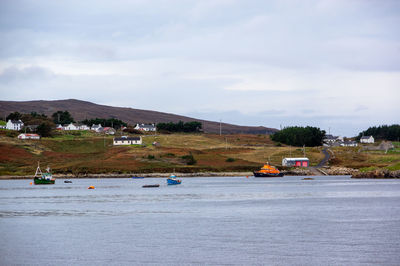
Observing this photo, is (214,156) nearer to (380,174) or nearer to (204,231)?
(380,174)

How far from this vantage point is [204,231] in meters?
46.6

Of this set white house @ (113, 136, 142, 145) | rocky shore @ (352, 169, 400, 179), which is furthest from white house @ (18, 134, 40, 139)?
rocky shore @ (352, 169, 400, 179)

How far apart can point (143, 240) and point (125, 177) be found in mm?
98426

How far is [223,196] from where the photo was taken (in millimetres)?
83750

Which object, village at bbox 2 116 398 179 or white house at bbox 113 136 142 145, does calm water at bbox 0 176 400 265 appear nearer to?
village at bbox 2 116 398 179

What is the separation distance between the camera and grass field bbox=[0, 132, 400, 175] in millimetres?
145750

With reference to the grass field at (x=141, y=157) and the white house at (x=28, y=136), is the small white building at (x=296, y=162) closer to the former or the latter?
the grass field at (x=141, y=157)

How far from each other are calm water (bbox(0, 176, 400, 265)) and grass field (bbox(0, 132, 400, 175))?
68.2 metres

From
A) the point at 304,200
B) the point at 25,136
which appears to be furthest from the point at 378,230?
the point at 25,136

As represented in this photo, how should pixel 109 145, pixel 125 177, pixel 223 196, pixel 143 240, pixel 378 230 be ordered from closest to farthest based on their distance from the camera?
pixel 143 240 → pixel 378 230 → pixel 223 196 → pixel 125 177 → pixel 109 145

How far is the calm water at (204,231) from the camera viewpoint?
35125 mm

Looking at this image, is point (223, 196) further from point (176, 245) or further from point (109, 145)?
point (109, 145)

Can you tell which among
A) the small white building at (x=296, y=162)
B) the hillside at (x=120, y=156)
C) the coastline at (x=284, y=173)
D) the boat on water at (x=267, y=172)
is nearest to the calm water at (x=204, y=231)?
the coastline at (x=284, y=173)

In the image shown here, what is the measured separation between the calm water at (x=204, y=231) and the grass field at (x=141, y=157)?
6820cm
